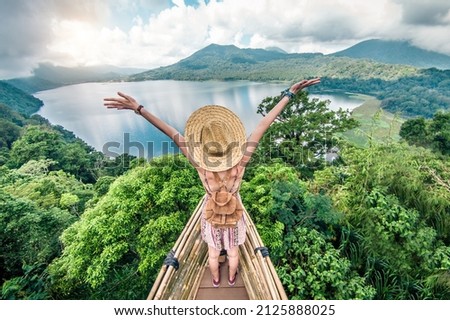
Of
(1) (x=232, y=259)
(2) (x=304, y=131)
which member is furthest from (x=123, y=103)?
(2) (x=304, y=131)

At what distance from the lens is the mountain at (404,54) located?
504 centimetres

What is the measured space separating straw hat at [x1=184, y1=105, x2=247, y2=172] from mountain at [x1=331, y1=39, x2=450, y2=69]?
4.87 meters

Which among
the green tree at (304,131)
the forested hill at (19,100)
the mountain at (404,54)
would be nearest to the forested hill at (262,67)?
the green tree at (304,131)

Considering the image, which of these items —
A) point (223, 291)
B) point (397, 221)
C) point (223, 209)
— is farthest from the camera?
point (397, 221)

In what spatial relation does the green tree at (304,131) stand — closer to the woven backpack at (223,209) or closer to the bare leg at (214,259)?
the bare leg at (214,259)

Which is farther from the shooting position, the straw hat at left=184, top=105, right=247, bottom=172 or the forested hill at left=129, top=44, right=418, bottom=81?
the forested hill at left=129, top=44, right=418, bottom=81

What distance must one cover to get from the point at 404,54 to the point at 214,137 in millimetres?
6922

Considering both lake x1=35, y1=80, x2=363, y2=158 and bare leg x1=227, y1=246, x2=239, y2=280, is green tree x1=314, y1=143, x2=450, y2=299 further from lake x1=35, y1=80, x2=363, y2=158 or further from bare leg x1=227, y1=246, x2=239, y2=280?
lake x1=35, y1=80, x2=363, y2=158

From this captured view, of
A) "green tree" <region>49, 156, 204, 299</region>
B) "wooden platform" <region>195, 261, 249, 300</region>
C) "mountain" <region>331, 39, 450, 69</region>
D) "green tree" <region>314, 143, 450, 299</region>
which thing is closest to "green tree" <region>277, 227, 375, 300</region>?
"green tree" <region>314, 143, 450, 299</region>

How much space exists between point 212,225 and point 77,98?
12549 millimetres

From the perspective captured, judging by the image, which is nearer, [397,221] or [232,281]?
[232,281]

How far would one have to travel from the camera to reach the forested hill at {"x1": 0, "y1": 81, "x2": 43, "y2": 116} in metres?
15.8

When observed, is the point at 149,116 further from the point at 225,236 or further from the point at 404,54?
the point at 404,54

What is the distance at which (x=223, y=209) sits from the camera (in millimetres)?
1124
